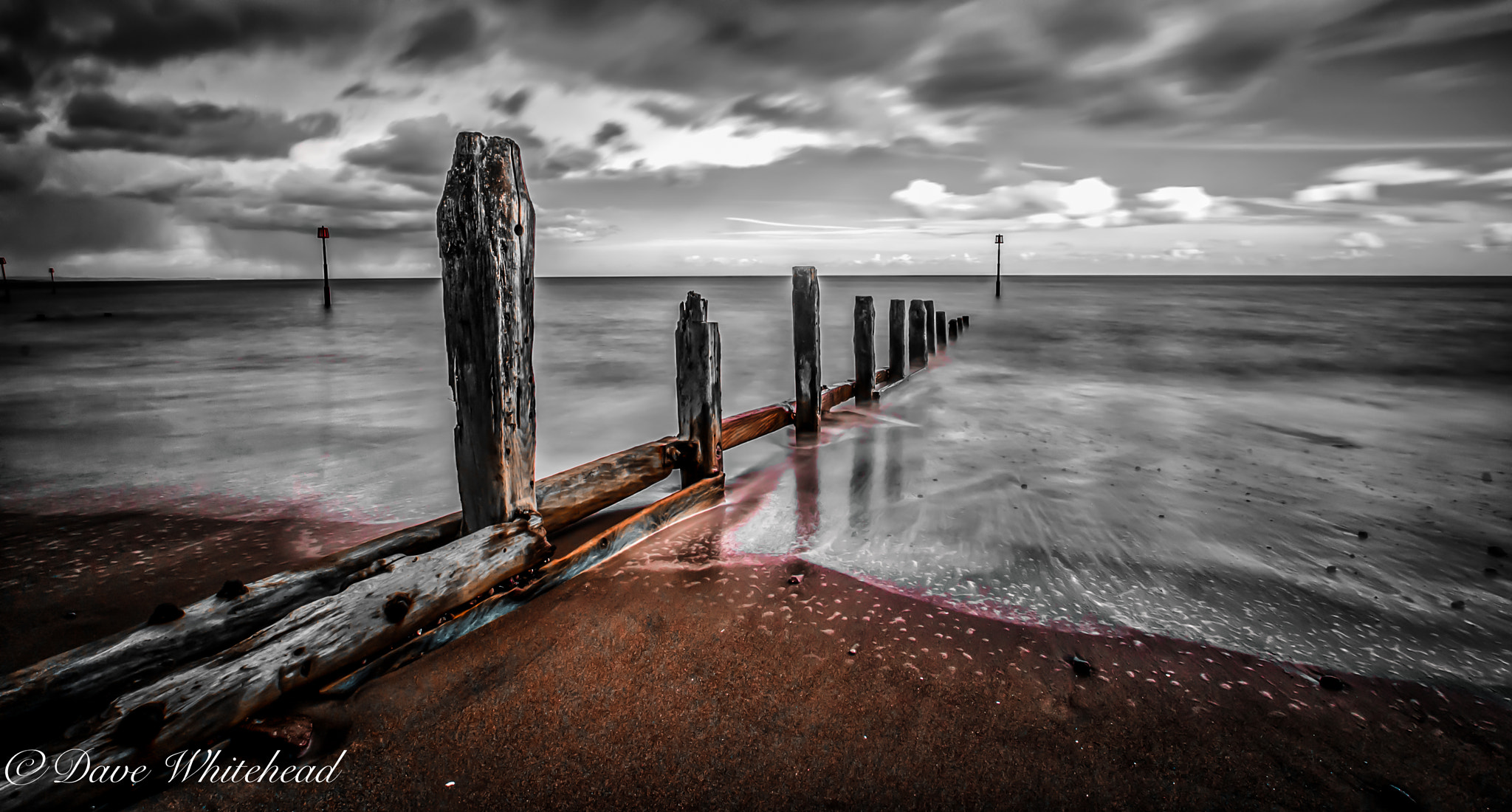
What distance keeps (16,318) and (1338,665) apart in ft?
158

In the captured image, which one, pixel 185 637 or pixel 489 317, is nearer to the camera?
pixel 185 637

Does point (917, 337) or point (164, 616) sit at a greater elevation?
point (917, 337)

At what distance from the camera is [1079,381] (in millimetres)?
12961

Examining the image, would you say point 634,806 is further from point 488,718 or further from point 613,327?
point 613,327

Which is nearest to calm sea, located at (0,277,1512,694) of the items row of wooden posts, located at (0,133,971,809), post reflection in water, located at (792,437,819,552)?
post reflection in water, located at (792,437,819,552)

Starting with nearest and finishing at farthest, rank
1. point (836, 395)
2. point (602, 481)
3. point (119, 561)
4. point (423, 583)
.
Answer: point (423, 583)
point (119, 561)
point (602, 481)
point (836, 395)

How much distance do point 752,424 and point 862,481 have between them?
4.05ft

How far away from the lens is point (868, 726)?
2.60 meters

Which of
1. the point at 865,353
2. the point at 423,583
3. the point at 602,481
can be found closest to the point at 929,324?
the point at 865,353

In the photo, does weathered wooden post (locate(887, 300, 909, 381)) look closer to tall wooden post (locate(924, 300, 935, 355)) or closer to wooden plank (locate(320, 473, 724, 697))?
tall wooden post (locate(924, 300, 935, 355))

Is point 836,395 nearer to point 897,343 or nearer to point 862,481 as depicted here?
point 862,481

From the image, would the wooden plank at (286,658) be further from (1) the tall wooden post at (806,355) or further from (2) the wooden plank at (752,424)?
(1) the tall wooden post at (806,355)

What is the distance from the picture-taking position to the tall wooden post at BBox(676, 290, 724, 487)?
511cm

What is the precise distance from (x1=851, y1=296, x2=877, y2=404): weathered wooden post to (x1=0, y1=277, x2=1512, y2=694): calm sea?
62 cm
